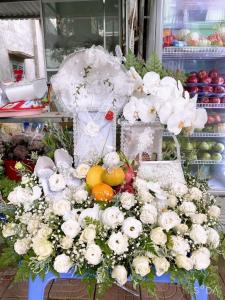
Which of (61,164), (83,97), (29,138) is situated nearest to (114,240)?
(61,164)

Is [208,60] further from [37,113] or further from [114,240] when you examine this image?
[114,240]

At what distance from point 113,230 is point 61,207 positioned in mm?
178

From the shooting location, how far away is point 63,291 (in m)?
1.53

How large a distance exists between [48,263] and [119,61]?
75 centimetres

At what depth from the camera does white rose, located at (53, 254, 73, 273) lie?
785 millimetres

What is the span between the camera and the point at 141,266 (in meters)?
0.76

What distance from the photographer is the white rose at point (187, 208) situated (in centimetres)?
90

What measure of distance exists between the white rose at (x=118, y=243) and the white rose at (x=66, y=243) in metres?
0.12

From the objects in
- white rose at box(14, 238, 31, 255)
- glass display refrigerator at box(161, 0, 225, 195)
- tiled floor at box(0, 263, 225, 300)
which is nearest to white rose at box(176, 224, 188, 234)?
white rose at box(14, 238, 31, 255)

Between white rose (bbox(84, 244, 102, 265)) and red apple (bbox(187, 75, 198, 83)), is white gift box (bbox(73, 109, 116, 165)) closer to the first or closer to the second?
white rose (bbox(84, 244, 102, 265))

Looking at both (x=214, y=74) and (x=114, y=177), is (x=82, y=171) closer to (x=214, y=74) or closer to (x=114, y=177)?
(x=114, y=177)

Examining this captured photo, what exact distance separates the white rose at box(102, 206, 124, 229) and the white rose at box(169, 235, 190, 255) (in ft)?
0.53

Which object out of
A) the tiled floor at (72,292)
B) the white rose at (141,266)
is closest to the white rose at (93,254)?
the white rose at (141,266)

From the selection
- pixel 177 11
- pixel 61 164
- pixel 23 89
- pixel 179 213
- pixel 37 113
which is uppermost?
pixel 177 11
